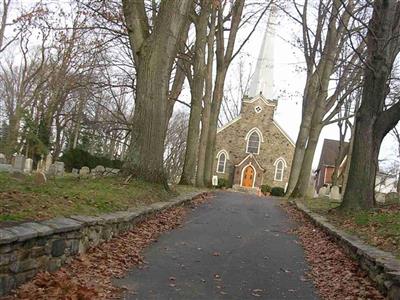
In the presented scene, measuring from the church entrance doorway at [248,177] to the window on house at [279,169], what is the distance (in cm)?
311

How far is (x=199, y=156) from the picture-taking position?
26.2 m

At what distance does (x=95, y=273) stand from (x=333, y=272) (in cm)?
348

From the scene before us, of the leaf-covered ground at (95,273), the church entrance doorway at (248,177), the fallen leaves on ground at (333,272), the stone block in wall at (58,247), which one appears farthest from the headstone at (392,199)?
the church entrance doorway at (248,177)

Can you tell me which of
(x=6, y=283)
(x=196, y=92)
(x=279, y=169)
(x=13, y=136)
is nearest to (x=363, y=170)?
(x=6, y=283)

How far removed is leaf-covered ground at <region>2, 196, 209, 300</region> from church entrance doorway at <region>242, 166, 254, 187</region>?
47287mm

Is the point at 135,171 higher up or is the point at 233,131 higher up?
the point at 233,131

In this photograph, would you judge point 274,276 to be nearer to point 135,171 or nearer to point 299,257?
point 299,257

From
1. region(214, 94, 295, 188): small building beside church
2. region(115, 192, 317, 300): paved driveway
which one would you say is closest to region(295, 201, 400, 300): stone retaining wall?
region(115, 192, 317, 300): paved driveway

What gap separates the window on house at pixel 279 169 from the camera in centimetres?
5794

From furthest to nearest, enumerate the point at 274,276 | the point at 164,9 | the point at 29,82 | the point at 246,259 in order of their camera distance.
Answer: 1. the point at 29,82
2. the point at 164,9
3. the point at 246,259
4. the point at 274,276

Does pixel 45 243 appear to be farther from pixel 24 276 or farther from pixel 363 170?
pixel 363 170

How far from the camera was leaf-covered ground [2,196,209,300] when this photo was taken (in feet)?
16.8

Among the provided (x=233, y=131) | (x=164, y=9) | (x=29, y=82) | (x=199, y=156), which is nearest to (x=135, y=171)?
(x=164, y=9)

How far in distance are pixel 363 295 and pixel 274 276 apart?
145cm
